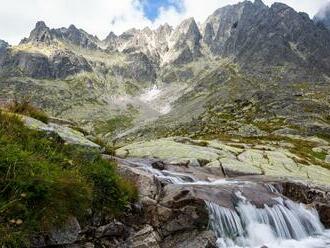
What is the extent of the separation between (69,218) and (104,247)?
220 centimetres

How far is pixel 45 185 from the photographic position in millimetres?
12664

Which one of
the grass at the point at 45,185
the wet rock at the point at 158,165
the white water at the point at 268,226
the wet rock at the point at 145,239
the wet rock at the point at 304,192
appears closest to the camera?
the grass at the point at 45,185

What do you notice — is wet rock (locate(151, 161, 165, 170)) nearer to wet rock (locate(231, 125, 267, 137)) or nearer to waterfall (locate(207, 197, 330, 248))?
waterfall (locate(207, 197, 330, 248))

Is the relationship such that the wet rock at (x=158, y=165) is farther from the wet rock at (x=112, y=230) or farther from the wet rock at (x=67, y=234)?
the wet rock at (x=67, y=234)

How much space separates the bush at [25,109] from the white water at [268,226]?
10.0 meters

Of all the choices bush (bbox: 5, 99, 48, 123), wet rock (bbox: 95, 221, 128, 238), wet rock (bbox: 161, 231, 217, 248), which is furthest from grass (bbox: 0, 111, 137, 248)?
bush (bbox: 5, 99, 48, 123)

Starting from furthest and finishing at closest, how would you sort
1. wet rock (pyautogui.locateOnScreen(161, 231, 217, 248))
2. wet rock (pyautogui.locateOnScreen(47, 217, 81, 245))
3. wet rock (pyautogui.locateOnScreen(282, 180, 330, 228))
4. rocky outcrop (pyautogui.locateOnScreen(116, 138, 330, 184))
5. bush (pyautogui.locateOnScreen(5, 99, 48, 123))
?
rocky outcrop (pyautogui.locateOnScreen(116, 138, 330, 184)) < wet rock (pyautogui.locateOnScreen(282, 180, 330, 228)) < bush (pyautogui.locateOnScreen(5, 99, 48, 123)) < wet rock (pyautogui.locateOnScreen(161, 231, 217, 248)) < wet rock (pyautogui.locateOnScreen(47, 217, 81, 245))

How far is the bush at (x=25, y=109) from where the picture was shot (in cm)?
2143

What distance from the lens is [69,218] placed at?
13.9m

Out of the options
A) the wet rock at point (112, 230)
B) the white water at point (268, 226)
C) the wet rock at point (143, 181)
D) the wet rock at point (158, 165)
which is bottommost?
the white water at point (268, 226)

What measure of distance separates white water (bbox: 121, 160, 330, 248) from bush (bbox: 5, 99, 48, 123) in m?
10.0

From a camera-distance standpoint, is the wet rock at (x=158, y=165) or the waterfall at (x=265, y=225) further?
the wet rock at (x=158, y=165)

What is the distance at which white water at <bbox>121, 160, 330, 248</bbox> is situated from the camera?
21703 mm

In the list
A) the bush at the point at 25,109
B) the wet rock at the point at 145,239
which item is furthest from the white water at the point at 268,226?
the bush at the point at 25,109
